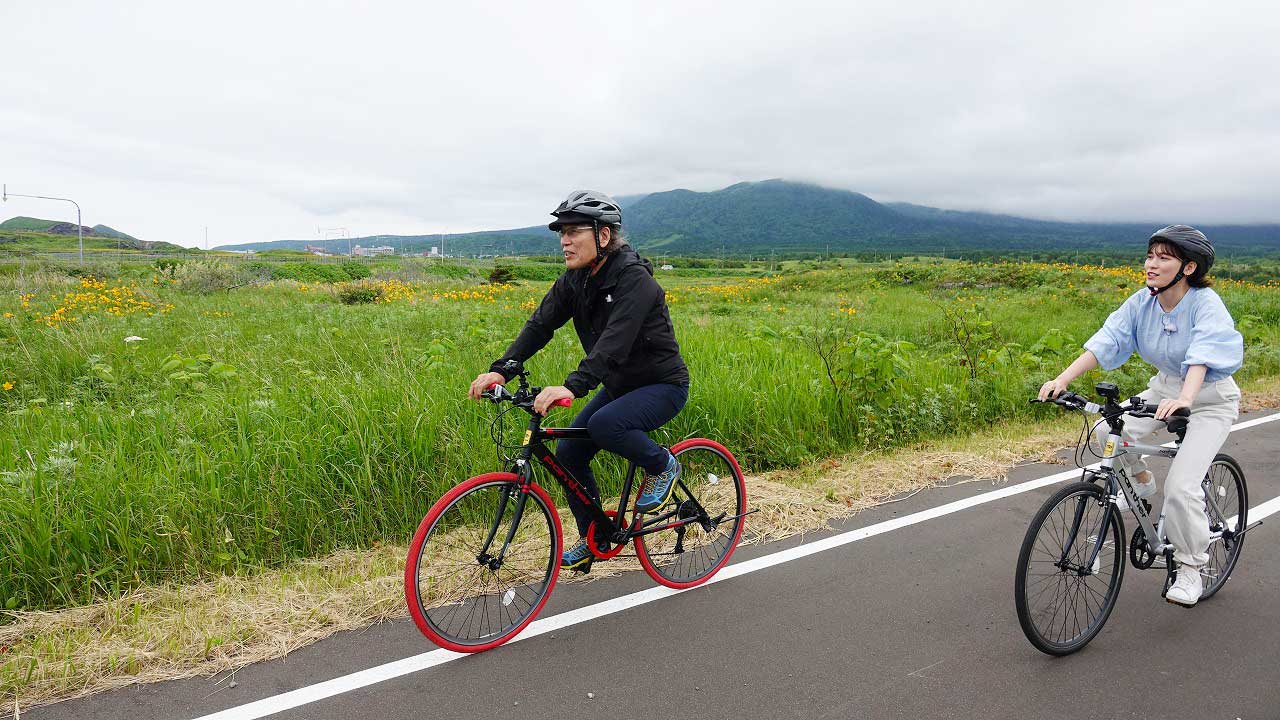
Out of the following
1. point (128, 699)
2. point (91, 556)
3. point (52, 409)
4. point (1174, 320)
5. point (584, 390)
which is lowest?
point (128, 699)

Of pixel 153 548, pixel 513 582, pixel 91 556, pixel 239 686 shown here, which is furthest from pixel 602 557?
pixel 91 556

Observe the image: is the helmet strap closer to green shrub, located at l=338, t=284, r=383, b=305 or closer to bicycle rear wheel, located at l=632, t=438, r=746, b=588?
bicycle rear wheel, located at l=632, t=438, r=746, b=588

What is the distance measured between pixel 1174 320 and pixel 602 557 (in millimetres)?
3221

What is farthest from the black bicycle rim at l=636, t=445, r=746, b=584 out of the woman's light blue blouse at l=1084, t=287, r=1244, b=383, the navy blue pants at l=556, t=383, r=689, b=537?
the woman's light blue blouse at l=1084, t=287, r=1244, b=383

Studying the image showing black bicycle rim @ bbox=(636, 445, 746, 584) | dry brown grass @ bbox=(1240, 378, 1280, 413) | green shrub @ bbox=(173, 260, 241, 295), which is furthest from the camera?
green shrub @ bbox=(173, 260, 241, 295)

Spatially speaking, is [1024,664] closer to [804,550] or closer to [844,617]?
[844,617]

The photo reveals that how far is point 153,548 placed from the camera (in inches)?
159

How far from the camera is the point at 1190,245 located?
344 centimetres

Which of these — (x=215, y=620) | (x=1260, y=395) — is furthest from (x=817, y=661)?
(x=1260, y=395)

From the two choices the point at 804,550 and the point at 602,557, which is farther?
the point at 804,550

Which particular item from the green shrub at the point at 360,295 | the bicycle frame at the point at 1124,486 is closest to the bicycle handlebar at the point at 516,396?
the bicycle frame at the point at 1124,486

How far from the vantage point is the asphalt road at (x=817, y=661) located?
9.72 ft

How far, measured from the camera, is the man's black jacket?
11.4 ft

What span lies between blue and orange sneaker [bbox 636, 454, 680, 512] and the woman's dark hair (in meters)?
2.65
